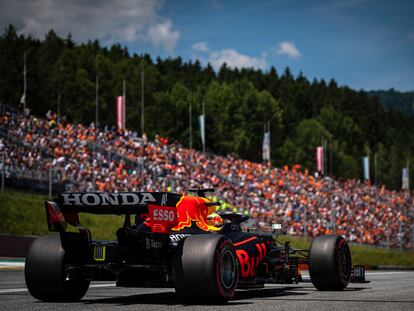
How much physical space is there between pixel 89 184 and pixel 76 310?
2488 centimetres

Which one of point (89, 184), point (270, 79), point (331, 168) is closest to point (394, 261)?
point (89, 184)

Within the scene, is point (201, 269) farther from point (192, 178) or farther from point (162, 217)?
point (192, 178)

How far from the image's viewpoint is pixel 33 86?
81.5 m

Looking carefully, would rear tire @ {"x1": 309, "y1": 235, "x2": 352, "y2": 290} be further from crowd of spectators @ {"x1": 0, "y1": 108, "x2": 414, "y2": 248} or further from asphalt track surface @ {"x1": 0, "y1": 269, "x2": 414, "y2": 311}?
crowd of spectators @ {"x1": 0, "y1": 108, "x2": 414, "y2": 248}

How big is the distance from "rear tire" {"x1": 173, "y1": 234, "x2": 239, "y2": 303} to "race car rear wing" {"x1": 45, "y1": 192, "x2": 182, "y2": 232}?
53cm

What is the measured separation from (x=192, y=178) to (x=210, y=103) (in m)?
60.5

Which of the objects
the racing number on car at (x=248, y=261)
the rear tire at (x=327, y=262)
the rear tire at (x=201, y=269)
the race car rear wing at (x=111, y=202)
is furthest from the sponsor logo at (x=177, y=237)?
the rear tire at (x=327, y=262)

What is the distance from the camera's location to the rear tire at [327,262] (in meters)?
11.6

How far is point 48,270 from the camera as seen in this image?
9.11 meters

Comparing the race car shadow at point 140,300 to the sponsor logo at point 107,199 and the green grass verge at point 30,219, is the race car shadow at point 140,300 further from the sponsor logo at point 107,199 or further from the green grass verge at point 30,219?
the green grass verge at point 30,219

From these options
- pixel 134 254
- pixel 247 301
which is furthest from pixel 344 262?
pixel 134 254

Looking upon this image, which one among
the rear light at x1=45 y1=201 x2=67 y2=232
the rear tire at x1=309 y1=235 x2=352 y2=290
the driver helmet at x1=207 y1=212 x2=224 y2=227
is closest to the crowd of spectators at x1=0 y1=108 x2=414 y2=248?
the rear tire at x1=309 y1=235 x2=352 y2=290

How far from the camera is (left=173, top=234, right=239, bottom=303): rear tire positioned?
27.5ft

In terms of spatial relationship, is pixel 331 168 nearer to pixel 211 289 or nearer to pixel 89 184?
pixel 89 184
